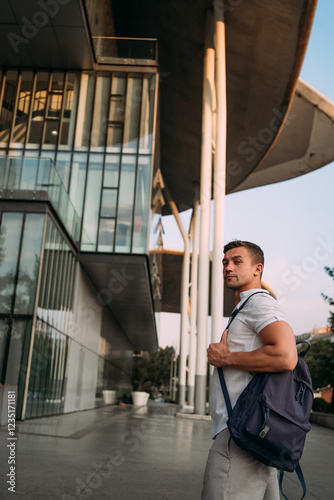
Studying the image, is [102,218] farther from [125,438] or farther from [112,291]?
[125,438]

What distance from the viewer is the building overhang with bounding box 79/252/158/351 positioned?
65.8 ft

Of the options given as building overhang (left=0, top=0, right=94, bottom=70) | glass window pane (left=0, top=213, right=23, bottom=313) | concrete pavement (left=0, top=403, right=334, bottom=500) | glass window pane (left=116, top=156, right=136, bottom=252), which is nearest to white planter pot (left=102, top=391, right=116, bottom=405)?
glass window pane (left=116, top=156, right=136, bottom=252)

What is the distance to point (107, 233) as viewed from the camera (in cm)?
2044

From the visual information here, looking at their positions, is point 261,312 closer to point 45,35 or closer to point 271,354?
point 271,354

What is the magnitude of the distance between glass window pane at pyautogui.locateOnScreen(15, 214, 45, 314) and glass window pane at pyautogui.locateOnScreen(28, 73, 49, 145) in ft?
27.4

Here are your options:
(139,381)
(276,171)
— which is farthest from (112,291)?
(139,381)

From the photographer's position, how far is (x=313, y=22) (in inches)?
845

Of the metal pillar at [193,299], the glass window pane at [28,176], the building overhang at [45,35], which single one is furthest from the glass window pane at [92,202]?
the metal pillar at [193,299]

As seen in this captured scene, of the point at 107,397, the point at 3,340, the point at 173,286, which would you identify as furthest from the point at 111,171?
the point at 173,286

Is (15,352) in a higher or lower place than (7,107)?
lower

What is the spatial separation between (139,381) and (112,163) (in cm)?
6505

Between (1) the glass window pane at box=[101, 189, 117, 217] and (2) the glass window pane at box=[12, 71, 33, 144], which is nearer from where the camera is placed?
(1) the glass window pane at box=[101, 189, 117, 217]

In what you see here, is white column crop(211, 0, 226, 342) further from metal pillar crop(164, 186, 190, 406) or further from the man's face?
metal pillar crop(164, 186, 190, 406)

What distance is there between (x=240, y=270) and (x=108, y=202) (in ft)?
60.1
